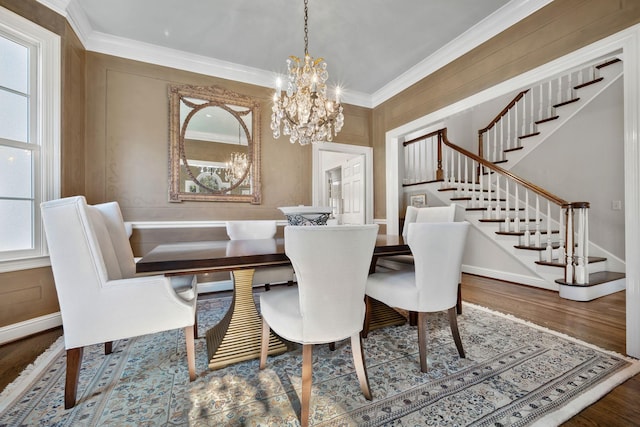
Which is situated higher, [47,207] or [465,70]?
[465,70]

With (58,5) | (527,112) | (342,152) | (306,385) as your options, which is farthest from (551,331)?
Result: (58,5)

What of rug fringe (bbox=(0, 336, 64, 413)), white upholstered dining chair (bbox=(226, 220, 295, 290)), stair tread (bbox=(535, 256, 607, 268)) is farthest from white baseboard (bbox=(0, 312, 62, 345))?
stair tread (bbox=(535, 256, 607, 268))

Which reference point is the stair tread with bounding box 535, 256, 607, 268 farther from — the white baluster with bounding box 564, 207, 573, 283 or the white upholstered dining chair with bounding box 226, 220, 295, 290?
the white upholstered dining chair with bounding box 226, 220, 295, 290

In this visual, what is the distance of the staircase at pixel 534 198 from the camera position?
296cm

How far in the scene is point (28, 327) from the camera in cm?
211

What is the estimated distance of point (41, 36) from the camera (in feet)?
7.30

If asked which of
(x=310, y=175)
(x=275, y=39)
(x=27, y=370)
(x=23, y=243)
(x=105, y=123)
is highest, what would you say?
(x=275, y=39)

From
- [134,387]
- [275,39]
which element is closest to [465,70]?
[275,39]

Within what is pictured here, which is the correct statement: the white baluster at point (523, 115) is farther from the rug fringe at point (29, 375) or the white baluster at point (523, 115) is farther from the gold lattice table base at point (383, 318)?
the rug fringe at point (29, 375)

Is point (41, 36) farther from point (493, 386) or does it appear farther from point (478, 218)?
point (478, 218)

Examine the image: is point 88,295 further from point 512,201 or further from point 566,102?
point 566,102

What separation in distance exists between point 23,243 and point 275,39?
2985 millimetres

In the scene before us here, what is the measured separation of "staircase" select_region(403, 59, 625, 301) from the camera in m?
2.96

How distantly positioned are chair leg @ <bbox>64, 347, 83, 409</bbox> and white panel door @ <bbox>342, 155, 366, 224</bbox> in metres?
3.75
